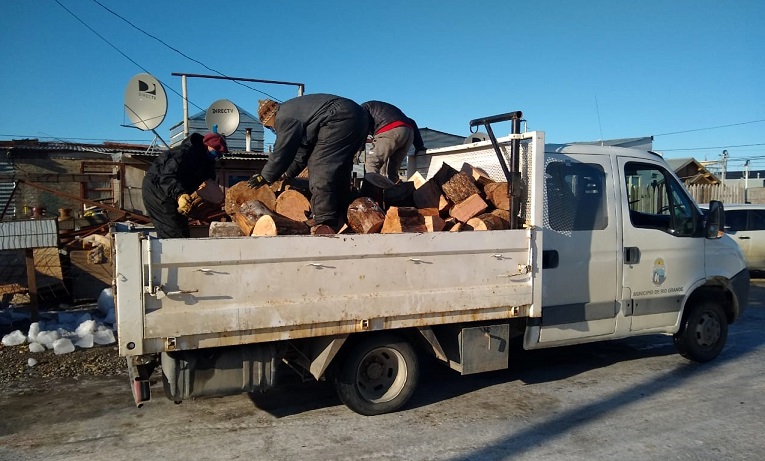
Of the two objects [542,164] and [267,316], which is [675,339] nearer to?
[542,164]

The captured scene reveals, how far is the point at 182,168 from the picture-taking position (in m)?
5.38

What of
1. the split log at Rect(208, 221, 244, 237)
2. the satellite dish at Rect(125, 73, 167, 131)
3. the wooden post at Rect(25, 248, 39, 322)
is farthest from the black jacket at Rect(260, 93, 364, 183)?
the satellite dish at Rect(125, 73, 167, 131)

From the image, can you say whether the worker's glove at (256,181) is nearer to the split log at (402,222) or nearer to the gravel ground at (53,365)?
the split log at (402,222)

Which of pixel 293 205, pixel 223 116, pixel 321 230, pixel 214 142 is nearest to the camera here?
pixel 321 230

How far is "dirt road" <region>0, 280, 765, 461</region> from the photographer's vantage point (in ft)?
13.8

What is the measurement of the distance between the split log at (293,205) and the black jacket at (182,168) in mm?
790

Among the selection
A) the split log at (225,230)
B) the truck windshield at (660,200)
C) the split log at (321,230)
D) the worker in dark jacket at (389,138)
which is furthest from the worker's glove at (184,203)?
the truck windshield at (660,200)

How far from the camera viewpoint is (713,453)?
423 centimetres

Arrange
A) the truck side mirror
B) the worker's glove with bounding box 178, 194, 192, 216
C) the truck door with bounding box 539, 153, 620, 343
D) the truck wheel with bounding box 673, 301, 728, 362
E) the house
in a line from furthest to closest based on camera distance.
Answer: the house < the truck wheel with bounding box 673, 301, 728, 362 < the truck side mirror < the truck door with bounding box 539, 153, 620, 343 < the worker's glove with bounding box 178, 194, 192, 216

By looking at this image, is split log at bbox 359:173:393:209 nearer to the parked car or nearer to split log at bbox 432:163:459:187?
split log at bbox 432:163:459:187

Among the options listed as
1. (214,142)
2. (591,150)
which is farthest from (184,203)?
(591,150)

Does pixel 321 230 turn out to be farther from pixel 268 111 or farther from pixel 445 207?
pixel 268 111

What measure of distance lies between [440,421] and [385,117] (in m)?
3.67

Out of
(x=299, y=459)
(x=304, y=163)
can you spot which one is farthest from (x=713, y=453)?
(x=304, y=163)
